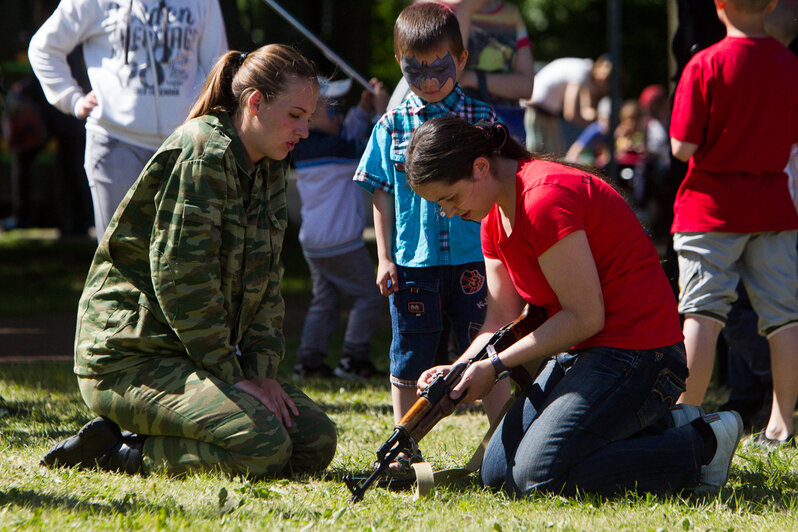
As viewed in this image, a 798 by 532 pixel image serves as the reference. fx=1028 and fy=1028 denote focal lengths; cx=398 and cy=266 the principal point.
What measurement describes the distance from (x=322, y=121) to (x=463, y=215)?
8.70ft

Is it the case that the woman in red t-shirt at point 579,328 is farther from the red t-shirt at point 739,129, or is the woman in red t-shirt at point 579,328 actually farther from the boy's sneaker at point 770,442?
the red t-shirt at point 739,129

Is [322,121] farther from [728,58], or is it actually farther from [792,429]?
[792,429]

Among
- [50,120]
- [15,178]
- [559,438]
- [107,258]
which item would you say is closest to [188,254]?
[107,258]

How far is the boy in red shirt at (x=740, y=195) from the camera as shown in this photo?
416cm

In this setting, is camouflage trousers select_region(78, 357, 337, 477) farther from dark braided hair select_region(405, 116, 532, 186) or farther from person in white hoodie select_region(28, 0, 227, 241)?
person in white hoodie select_region(28, 0, 227, 241)

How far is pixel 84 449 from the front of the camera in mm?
3660

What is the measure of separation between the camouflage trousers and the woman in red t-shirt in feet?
2.10

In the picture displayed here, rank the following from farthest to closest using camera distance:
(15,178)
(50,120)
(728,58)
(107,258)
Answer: (15,178) < (50,120) < (728,58) < (107,258)

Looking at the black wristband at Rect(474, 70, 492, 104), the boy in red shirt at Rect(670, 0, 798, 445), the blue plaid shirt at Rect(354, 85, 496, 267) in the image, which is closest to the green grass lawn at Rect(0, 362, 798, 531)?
the boy in red shirt at Rect(670, 0, 798, 445)

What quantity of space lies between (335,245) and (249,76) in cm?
228

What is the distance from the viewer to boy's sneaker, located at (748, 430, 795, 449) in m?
4.08

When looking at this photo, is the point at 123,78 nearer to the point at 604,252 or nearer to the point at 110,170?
the point at 110,170

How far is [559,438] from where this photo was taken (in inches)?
131

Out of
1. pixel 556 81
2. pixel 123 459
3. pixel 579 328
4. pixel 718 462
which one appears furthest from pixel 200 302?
pixel 556 81
